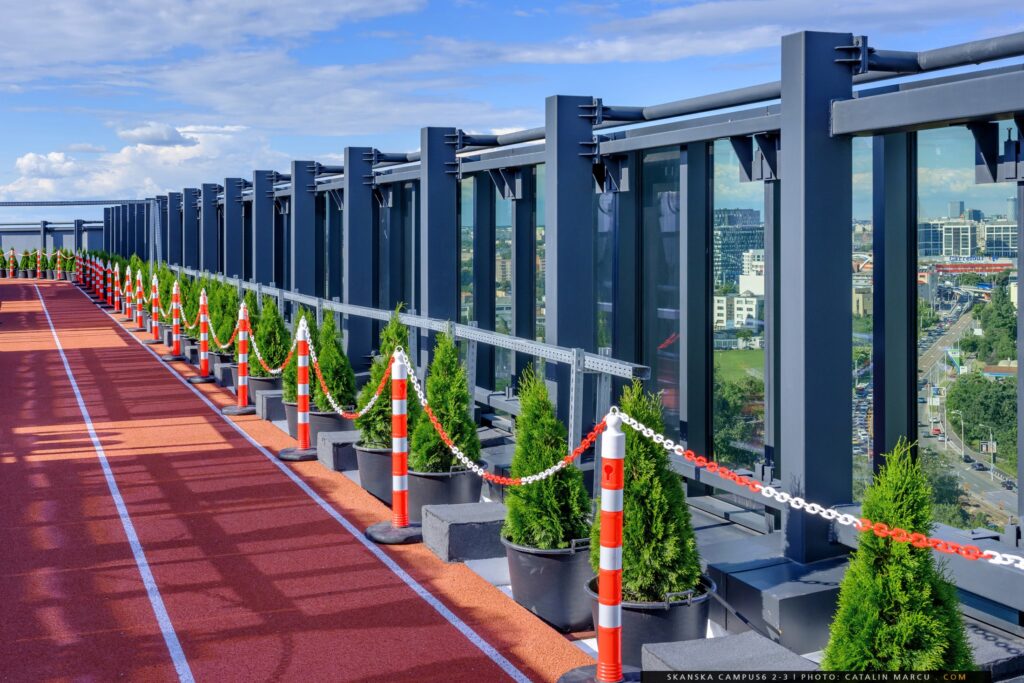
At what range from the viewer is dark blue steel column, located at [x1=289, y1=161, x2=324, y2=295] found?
21234mm

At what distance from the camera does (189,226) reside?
1460 inches

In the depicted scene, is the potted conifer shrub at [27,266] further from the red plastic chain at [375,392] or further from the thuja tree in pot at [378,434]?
the thuja tree in pot at [378,434]

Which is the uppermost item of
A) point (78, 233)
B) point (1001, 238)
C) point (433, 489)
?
point (78, 233)

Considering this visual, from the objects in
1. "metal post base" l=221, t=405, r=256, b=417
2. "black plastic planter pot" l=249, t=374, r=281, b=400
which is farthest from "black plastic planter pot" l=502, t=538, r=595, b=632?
"black plastic planter pot" l=249, t=374, r=281, b=400

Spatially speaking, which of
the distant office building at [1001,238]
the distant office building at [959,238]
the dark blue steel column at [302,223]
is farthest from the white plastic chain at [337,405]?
the dark blue steel column at [302,223]

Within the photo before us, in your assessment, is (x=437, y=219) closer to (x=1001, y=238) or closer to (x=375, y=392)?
(x=375, y=392)

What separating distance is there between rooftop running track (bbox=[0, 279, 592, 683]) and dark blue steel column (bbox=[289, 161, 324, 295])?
607 centimetres

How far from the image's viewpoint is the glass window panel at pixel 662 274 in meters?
10.6

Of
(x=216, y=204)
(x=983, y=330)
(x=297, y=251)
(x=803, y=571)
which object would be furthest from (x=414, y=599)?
(x=216, y=204)

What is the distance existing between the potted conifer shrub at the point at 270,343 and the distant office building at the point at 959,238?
12.1 metres

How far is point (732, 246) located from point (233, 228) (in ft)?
70.3

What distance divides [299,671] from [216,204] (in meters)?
27.1

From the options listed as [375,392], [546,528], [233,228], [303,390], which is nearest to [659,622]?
[546,528]

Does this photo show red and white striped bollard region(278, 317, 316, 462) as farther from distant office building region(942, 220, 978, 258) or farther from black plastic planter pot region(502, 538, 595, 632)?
distant office building region(942, 220, 978, 258)
